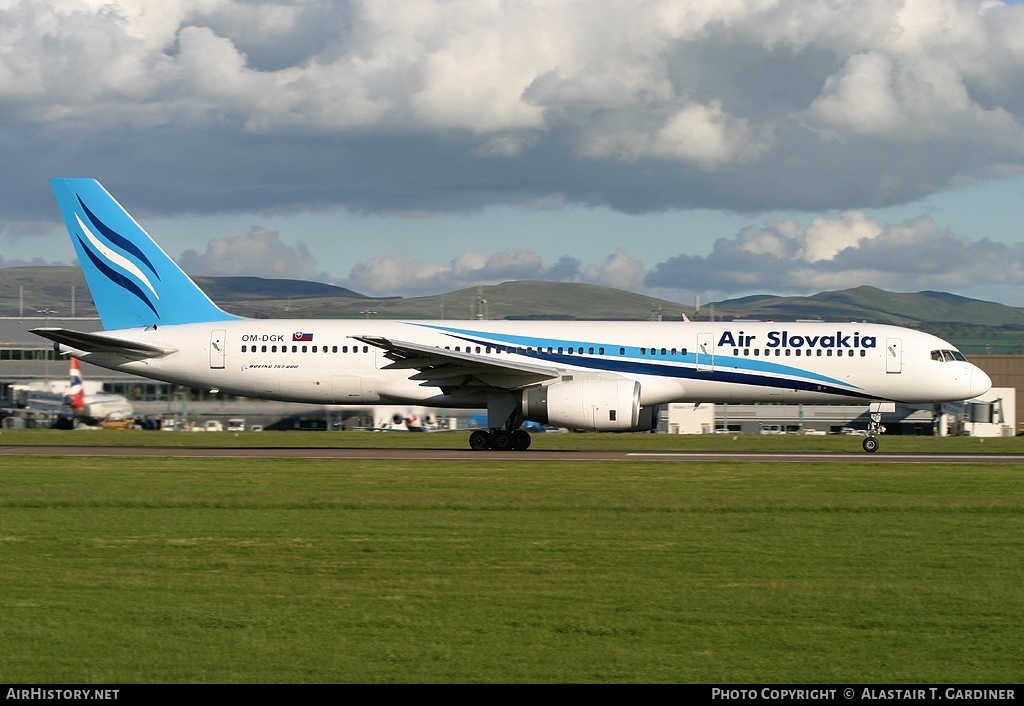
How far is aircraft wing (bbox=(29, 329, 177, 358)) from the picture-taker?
110 ft

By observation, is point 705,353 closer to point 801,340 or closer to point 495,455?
point 801,340

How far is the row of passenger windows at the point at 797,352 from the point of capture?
34.9m

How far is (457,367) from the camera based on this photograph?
109 ft

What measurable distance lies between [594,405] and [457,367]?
13.2 feet

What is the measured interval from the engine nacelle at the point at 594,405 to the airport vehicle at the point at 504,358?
87 cm

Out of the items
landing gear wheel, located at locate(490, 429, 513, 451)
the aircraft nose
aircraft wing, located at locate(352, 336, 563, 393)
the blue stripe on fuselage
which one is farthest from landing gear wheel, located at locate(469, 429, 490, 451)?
the aircraft nose

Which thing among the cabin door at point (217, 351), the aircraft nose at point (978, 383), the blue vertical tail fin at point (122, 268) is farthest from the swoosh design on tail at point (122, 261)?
the aircraft nose at point (978, 383)

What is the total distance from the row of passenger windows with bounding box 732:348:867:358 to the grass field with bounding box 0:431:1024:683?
13.0 metres

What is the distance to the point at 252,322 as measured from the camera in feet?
121

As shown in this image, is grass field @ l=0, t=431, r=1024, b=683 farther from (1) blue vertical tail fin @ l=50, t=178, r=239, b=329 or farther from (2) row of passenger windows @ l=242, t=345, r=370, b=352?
(1) blue vertical tail fin @ l=50, t=178, r=239, b=329

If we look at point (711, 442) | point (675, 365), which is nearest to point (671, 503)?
point (675, 365)

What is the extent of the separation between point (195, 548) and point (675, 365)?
22267 mm

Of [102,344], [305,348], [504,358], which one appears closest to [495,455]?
[504,358]
